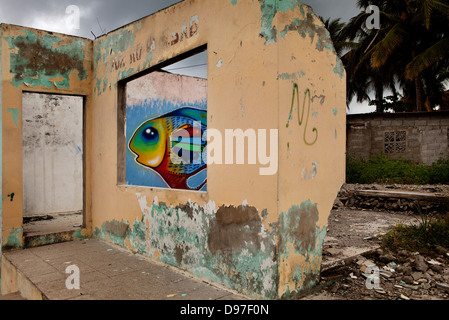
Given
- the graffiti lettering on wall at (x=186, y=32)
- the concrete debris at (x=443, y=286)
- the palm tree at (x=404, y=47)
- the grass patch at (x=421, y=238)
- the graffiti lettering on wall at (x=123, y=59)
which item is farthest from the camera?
the palm tree at (x=404, y=47)

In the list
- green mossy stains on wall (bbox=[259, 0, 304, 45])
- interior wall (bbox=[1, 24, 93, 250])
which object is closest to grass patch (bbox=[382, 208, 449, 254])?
green mossy stains on wall (bbox=[259, 0, 304, 45])

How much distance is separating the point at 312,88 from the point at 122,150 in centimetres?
322

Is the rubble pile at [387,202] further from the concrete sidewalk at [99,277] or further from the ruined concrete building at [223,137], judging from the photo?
the concrete sidewalk at [99,277]

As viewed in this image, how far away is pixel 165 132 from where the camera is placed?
860 centimetres

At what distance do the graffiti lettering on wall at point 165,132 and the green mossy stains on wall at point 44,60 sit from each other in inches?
93.8

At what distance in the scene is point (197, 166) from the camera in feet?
29.6

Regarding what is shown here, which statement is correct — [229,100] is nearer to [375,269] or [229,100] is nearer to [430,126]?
[375,269]

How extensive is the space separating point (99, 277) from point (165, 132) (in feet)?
17.2

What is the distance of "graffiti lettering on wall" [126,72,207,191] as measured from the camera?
27.2ft

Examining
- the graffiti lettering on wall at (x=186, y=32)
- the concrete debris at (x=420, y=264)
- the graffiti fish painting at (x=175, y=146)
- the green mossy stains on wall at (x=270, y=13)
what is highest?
the graffiti lettering on wall at (x=186, y=32)

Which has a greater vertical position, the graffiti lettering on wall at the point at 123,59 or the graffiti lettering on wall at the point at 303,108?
the graffiti lettering on wall at the point at 123,59

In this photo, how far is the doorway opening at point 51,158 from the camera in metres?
7.58

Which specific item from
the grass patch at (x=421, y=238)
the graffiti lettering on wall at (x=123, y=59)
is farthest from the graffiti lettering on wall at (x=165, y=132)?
the grass patch at (x=421, y=238)

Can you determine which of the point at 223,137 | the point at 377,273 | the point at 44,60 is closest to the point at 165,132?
the point at 44,60
